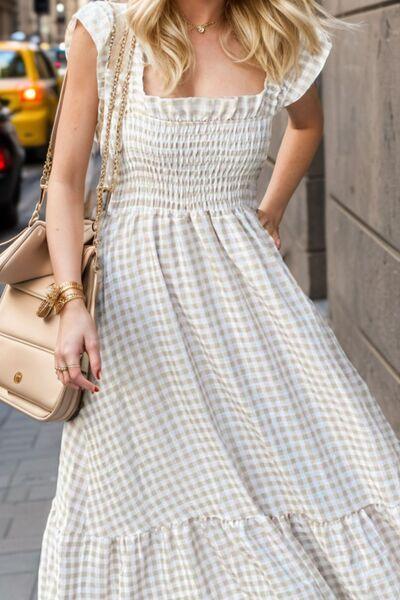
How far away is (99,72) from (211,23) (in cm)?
31

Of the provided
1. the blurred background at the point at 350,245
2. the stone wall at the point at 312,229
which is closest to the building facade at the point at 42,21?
the stone wall at the point at 312,229

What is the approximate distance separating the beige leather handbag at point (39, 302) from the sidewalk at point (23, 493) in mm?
1328

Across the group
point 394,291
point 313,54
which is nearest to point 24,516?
point 394,291

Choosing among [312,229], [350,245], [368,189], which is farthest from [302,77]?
[312,229]

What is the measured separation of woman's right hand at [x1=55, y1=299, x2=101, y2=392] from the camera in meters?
2.41

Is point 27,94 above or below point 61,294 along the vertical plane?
below

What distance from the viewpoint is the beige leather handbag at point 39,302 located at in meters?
2.55

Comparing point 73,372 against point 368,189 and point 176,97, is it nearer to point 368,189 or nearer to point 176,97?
point 176,97

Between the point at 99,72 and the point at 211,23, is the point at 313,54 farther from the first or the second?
the point at 99,72

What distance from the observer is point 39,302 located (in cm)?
260

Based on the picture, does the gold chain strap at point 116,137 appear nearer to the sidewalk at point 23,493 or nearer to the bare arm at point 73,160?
the bare arm at point 73,160

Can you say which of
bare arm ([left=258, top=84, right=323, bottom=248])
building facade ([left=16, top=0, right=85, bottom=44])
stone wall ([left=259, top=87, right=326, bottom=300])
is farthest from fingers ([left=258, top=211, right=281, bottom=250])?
building facade ([left=16, top=0, right=85, bottom=44])

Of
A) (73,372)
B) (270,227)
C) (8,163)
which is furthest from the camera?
(8,163)

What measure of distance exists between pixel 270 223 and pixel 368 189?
194cm
